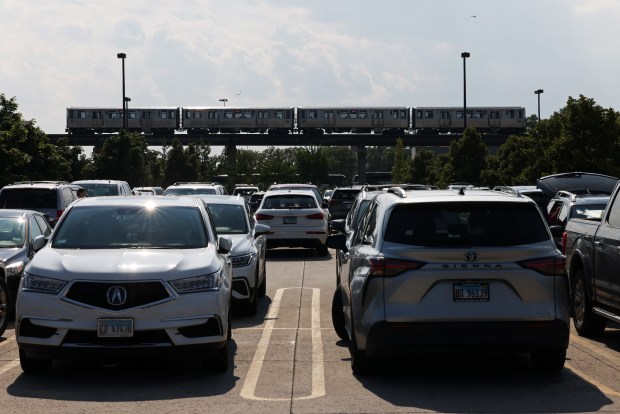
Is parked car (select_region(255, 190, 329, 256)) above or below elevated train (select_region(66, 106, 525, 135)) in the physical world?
below

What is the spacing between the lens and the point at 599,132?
41.7 m

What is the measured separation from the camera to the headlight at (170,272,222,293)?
9.74 meters

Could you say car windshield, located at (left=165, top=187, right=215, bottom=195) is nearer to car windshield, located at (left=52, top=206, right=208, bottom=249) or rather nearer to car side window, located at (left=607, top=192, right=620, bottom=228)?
car windshield, located at (left=52, top=206, right=208, bottom=249)

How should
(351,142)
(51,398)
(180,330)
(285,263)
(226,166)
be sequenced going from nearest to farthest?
(51,398) → (180,330) → (285,263) → (226,166) → (351,142)

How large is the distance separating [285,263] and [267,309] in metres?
9.74

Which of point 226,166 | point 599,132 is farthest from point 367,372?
point 226,166

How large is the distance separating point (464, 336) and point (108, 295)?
10.2 feet

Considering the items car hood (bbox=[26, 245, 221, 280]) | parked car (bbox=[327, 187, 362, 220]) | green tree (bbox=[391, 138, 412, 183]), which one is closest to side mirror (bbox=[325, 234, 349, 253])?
car hood (bbox=[26, 245, 221, 280])

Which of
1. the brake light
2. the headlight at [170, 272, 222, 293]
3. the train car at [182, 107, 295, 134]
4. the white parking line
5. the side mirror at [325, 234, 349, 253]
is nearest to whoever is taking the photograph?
the white parking line

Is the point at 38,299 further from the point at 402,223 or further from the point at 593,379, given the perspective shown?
the point at 593,379

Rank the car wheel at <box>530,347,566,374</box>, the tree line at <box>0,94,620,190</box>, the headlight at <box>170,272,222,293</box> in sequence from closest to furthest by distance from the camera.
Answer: the car wheel at <box>530,347,566,374</box>
the headlight at <box>170,272,222,293</box>
the tree line at <box>0,94,620,190</box>

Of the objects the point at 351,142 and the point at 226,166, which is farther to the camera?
the point at 351,142

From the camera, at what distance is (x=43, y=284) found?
31.9 feet

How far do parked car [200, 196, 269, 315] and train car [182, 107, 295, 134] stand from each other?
8364cm
